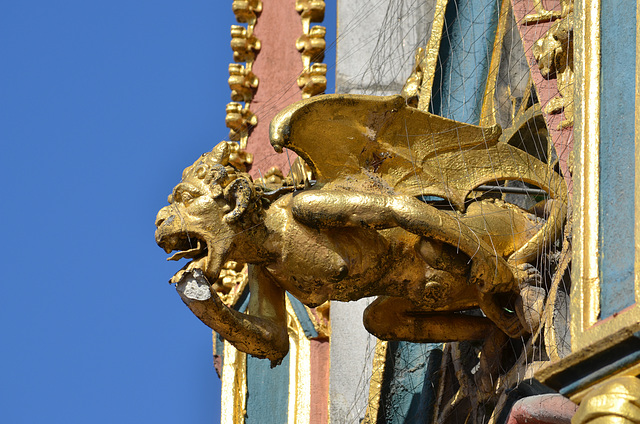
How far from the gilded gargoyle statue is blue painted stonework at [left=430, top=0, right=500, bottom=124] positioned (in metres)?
0.70

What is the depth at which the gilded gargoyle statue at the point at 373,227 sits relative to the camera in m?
3.73

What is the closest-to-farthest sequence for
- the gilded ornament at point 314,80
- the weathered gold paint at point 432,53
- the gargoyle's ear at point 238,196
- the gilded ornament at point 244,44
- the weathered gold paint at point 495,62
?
the gargoyle's ear at point 238,196
the weathered gold paint at point 495,62
the weathered gold paint at point 432,53
the gilded ornament at point 314,80
the gilded ornament at point 244,44

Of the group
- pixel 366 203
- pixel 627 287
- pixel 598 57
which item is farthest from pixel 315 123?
pixel 627 287

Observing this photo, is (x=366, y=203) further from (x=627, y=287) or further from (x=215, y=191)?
(x=627, y=287)

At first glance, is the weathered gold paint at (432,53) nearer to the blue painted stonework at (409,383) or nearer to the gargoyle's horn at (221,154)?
the blue painted stonework at (409,383)

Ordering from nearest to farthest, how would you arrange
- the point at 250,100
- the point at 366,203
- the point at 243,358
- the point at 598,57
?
the point at 598,57
the point at 366,203
the point at 243,358
the point at 250,100

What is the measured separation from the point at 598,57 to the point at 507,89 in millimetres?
1470

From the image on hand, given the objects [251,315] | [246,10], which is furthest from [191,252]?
[246,10]

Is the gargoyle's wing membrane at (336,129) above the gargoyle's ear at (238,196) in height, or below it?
above

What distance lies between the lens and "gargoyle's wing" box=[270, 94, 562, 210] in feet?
12.7

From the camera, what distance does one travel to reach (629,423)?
9.12ft

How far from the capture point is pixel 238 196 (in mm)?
3764

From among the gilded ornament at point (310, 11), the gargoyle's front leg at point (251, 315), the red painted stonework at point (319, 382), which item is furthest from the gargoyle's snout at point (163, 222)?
the gilded ornament at point (310, 11)

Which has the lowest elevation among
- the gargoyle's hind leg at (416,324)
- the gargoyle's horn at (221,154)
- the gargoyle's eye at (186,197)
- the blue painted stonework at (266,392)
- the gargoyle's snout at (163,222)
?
the blue painted stonework at (266,392)
